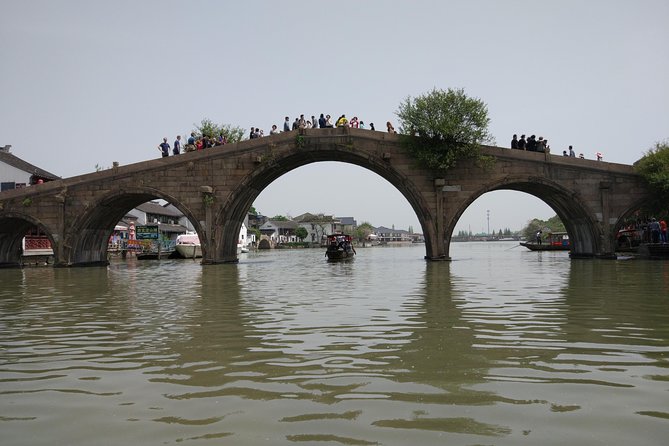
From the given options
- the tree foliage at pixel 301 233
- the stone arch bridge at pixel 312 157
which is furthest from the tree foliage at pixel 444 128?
the tree foliage at pixel 301 233

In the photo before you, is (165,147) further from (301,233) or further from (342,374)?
(301,233)

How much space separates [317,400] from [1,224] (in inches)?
1232

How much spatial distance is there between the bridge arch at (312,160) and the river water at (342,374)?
17.3m

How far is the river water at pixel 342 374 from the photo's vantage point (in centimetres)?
336

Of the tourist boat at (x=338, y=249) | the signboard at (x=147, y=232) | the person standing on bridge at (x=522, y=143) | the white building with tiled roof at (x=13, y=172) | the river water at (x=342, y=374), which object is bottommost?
the river water at (x=342, y=374)

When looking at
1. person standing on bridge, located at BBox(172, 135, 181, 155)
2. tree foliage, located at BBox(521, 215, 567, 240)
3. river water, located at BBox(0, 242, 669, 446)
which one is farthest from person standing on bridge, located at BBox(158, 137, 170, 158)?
tree foliage, located at BBox(521, 215, 567, 240)

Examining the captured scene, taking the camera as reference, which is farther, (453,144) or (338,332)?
(453,144)

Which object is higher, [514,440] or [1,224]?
[1,224]

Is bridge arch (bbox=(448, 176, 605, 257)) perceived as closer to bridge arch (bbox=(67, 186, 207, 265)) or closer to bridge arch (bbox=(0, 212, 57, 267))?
bridge arch (bbox=(67, 186, 207, 265))

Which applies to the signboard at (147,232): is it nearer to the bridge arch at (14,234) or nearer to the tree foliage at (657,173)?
the bridge arch at (14,234)

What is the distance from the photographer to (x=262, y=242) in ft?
282

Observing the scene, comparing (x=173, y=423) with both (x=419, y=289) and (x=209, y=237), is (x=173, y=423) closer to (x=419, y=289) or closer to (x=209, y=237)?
(x=419, y=289)

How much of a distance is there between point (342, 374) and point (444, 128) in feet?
72.0

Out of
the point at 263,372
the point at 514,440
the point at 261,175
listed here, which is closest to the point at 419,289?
the point at 263,372
